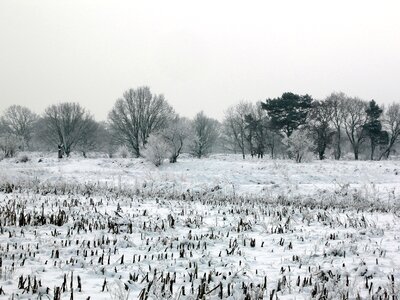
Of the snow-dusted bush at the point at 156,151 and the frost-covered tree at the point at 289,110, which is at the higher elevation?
the frost-covered tree at the point at 289,110

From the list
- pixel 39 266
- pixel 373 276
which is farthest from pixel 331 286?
pixel 39 266

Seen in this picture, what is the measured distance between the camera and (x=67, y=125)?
58.1 m

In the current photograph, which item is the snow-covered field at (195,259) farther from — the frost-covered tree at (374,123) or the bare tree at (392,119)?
the bare tree at (392,119)

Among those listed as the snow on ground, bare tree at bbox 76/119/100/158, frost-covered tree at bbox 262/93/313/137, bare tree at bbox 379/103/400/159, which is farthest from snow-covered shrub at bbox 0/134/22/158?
bare tree at bbox 379/103/400/159

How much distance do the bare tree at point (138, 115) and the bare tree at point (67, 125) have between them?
22.2 feet

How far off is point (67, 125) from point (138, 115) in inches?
508

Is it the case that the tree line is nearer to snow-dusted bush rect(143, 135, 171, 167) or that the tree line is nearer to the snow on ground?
snow-dusted bush rect(143, 135, 171, 167)

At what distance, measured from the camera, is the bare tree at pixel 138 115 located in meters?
56.2

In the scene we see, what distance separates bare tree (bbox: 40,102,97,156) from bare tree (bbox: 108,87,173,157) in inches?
267

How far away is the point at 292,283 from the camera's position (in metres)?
4.17

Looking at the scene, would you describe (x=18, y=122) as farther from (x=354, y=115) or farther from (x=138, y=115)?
(x=354, y=115)

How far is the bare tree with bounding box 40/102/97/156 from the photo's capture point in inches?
2275

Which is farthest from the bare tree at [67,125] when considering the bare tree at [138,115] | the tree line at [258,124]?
the bare tree at [138,115]

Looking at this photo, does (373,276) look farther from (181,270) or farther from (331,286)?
(181,270)
